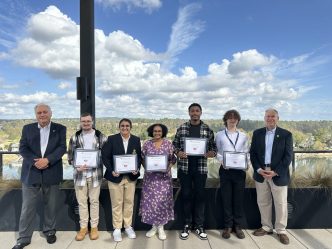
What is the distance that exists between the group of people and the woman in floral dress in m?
0.01

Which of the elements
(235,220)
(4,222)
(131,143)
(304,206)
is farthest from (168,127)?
(4,222)

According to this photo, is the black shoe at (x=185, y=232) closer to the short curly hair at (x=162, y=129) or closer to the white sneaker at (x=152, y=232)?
the white sneaker at (x=152, y=232)

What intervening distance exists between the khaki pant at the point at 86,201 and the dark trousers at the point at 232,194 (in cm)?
158

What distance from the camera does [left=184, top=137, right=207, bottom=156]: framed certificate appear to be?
3.78 meters

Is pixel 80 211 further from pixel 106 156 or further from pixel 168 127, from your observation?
pixel 168 127

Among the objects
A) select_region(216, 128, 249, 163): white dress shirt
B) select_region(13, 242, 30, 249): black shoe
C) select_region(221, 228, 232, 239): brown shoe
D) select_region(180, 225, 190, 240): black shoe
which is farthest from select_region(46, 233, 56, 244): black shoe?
select_region(216, 128, 249, 163): white dress shirt

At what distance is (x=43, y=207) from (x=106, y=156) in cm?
127

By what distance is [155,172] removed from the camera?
153 inches

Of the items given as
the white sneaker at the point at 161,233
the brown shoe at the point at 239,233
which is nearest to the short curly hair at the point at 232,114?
the brown shoe at the point at 239,233

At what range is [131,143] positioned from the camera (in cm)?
384

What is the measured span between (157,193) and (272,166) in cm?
146

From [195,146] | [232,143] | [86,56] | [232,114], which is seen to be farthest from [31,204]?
[232,114]

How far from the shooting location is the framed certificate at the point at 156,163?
376cm

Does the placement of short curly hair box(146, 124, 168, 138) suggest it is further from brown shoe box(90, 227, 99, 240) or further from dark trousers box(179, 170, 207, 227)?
brown shoe box(90, 227, 99, 240)
